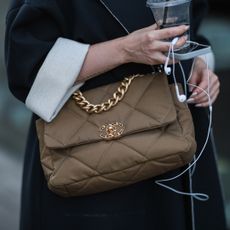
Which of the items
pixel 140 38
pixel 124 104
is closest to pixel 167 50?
pixel 140 38

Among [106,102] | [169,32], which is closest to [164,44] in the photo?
[169,32]

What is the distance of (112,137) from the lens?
1705 mm

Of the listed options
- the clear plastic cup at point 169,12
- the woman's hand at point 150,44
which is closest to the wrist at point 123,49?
the woman's hand at point 150,44

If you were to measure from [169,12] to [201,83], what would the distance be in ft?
1.14

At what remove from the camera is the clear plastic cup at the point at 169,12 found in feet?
5.30

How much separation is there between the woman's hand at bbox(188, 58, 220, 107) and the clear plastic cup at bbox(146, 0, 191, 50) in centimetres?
26

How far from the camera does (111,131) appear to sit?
1.71 m

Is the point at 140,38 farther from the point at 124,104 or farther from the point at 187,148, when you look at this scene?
the point at 187,148

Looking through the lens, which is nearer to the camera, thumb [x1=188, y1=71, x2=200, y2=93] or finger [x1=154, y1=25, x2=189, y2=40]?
finger [x1=154, y1=25, x2=189, y2=40]

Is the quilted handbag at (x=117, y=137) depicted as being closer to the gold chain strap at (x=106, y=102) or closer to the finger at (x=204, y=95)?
the gold chain strap at (x=106, y=102)

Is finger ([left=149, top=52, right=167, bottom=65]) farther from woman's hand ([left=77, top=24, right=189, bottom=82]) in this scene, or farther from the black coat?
the black coat

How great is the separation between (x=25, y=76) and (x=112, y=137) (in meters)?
0.31

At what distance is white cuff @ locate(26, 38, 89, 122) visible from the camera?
1.72 m

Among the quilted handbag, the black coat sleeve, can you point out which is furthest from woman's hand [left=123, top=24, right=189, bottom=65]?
the black coat sleeve
